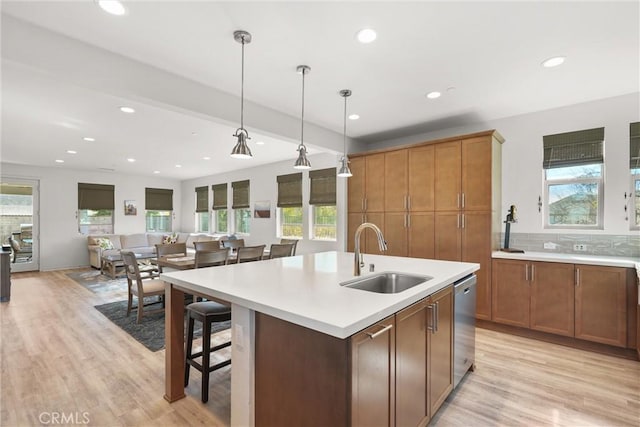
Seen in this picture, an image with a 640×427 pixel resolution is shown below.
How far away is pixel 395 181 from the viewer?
168 inches

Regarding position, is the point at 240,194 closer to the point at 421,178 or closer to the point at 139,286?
the point at 139,286

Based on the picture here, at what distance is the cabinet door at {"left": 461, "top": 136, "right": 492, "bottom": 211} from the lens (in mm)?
3496

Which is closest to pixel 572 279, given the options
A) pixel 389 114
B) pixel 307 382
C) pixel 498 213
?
pixel 498 213

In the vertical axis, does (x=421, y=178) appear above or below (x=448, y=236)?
above

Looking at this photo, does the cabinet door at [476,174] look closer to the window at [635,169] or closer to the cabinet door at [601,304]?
the cabinet door at [601,304]

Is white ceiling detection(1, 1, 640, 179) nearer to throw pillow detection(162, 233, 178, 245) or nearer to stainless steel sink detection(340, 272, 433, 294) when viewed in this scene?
stainless steel sink detection(340, 272, 433, 294)

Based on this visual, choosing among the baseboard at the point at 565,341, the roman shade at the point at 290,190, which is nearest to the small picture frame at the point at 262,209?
the roman shade at the point at 290,190

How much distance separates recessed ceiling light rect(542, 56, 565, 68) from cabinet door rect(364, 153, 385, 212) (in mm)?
2159

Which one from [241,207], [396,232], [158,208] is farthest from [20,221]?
[396,232]

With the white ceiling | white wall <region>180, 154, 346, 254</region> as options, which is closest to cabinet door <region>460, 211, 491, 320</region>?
the white ceiling

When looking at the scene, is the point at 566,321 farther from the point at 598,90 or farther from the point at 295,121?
the point at 295,121

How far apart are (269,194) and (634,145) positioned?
241 inches

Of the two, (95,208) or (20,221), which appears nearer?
(20,221)

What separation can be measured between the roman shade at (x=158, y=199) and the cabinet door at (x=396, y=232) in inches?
314
